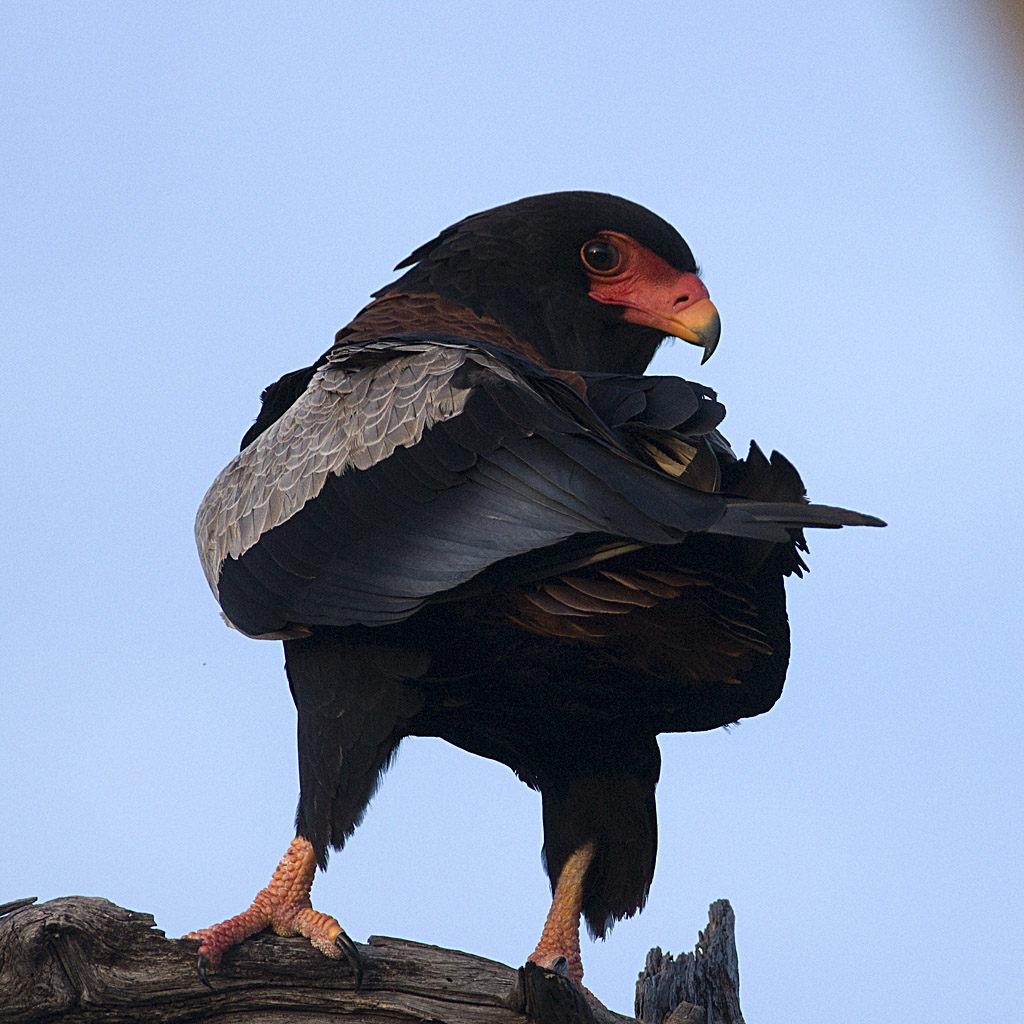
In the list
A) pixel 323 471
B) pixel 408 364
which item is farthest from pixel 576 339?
pixel 323 471

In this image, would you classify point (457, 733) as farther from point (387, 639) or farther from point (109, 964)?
point (109, 964)

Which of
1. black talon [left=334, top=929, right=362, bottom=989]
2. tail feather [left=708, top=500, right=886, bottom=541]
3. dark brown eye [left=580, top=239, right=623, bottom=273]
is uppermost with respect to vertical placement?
dark brown eye [left=580, top=239, right=623, bottom=273]

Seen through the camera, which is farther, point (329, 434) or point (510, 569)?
point (329, 434)

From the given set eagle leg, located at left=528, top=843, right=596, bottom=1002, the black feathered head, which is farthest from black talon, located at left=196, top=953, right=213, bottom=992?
the black feathered head

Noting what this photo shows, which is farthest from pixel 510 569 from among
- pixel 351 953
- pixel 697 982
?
pixel 697 982

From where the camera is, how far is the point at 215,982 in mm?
4141

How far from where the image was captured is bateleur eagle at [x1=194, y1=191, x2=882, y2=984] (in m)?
3.74

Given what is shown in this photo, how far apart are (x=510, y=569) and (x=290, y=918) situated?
155cm

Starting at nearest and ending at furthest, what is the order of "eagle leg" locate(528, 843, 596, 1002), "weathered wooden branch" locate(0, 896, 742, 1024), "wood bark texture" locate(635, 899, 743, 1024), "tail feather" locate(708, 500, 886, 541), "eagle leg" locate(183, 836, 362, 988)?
"tail feather" locate(708, 500, 886, 541) < "weathered wooden branch" locate(0, 896, 742, 1024) < "eagle leg" locate(183, 836, 362, 988) < "eagle leg" locate(528, 843, 596, 1002) < "wood bark texture" locate(635, 899, 743, 1024)

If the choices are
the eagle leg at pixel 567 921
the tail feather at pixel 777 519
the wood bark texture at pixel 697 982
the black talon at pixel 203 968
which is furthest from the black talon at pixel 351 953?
the tail feather at pixel 777 519

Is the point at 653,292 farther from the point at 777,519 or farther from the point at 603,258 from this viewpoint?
the point at 777,519

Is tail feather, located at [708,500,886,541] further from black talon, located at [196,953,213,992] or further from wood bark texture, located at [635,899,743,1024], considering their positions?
wood bark texture, located at [635,899,743,1024]

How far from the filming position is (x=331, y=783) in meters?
4.16

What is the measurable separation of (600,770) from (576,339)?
179 cm
